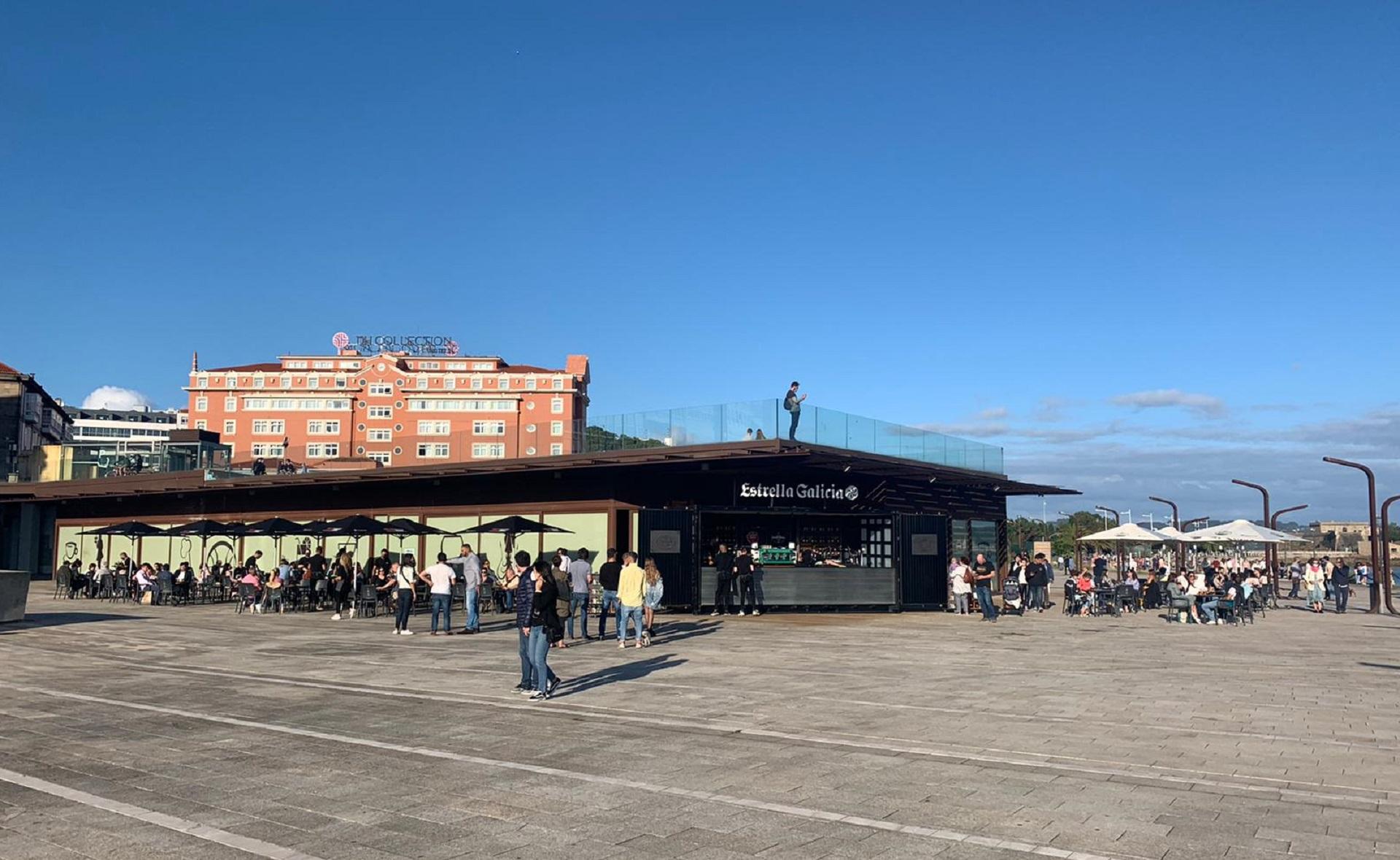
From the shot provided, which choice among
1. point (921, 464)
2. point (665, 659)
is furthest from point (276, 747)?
point (921, 464)

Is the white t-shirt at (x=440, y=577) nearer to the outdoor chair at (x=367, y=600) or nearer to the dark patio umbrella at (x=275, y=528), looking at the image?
the outdoor chair at (x=367, y=600)

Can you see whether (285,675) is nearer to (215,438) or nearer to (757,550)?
(757,550)

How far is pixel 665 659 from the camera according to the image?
54.5ft

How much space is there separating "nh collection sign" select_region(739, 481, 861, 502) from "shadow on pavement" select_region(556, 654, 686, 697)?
11795 mm

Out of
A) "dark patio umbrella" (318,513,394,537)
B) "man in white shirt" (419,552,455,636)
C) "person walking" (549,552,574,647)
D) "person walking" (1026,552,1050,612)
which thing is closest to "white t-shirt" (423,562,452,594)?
"man in white shirt" (419,552,455,636)

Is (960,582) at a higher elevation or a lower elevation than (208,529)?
lower

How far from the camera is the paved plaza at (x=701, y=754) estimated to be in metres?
6.65

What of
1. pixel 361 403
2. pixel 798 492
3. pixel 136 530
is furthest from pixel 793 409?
pixel 361 403

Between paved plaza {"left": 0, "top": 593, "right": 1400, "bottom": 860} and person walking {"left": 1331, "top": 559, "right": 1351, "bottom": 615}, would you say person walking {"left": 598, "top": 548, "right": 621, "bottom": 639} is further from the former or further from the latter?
person walking {"left": 1331, "top": 559, "right": 1351, "bottom": 615}

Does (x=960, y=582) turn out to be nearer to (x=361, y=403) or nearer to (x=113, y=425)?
(x=361, y=403)

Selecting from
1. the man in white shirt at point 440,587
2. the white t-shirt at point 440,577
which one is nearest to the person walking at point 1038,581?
the man in white shirt at point 440,587

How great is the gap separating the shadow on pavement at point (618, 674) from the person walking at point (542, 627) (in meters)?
0.52

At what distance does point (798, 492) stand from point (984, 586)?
19.2 ft

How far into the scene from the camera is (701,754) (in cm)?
927
